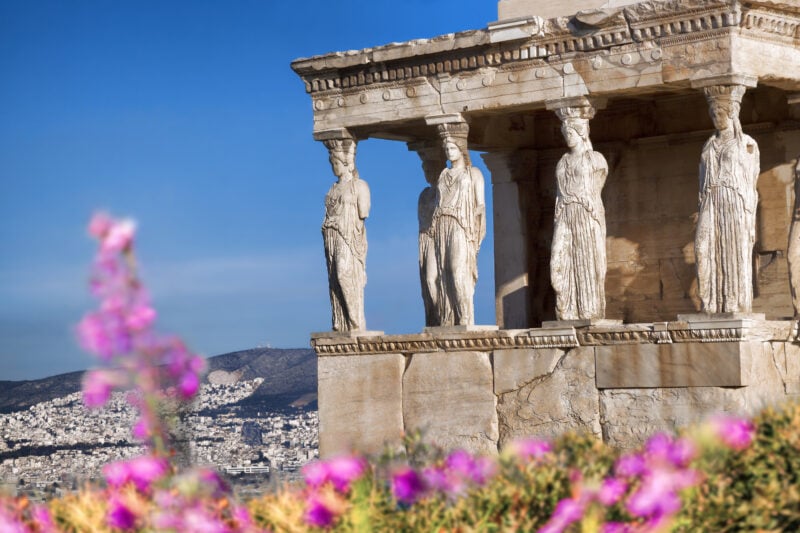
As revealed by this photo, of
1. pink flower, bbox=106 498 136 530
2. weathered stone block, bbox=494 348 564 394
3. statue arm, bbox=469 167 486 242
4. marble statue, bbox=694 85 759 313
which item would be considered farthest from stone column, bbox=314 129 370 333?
pink flower, bbox=106 498 136 530

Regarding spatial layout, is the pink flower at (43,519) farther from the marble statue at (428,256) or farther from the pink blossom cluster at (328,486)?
the marble statue at (428,256)

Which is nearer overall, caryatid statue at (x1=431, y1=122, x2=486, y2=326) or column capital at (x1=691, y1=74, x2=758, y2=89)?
column capital at (x1=691, y1=74, x2=758, y2=89)

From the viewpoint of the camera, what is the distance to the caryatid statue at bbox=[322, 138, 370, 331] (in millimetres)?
15406

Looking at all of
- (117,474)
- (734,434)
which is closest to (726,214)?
(734,434)

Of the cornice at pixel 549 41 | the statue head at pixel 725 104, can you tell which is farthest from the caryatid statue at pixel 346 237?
the statue head at pixel 725 104

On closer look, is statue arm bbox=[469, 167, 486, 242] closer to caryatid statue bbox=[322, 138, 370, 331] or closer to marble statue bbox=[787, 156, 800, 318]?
caryatid statue bbox=[322, 138, 370, 331]

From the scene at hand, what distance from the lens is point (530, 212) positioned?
17156 mm

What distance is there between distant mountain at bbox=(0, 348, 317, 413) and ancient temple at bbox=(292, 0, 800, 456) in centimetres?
898

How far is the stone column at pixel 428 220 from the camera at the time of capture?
15.0 metres

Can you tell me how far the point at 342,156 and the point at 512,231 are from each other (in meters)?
2.46

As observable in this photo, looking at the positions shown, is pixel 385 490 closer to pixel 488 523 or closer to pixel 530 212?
pixel 488 523

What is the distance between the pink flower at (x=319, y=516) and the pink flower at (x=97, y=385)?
175cm

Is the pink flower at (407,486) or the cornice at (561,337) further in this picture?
the cornice at (561,337)

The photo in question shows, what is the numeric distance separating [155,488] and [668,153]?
34.6 ft
